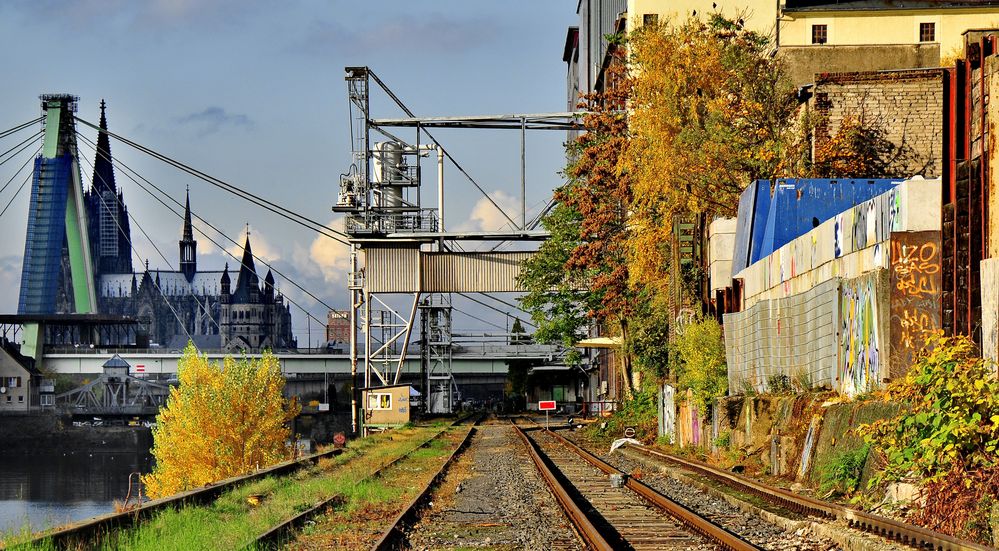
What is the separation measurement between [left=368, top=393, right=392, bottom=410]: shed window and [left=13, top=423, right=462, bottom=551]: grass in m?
23.8

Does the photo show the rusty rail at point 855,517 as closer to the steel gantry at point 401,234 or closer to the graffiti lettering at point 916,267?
the graffiti lettering at point 916,267

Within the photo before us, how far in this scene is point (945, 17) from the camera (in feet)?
180

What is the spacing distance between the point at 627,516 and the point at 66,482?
103 m

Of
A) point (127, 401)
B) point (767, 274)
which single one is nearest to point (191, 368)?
point (767, 274)

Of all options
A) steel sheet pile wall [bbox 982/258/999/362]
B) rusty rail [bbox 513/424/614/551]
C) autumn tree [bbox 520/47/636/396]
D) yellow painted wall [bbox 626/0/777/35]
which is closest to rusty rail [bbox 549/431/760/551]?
rusty rail [bbox 513/424/614/551]

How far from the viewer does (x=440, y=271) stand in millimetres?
58188

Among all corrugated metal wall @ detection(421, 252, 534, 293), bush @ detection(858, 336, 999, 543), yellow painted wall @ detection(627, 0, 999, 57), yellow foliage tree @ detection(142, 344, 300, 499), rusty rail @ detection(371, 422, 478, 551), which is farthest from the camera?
yellow foliage tree @ detection(142, 344, 300, 499)

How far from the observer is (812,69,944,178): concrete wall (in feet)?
118

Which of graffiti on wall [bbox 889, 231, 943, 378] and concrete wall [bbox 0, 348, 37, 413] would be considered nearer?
graffiti on wall [bbox 889, 231, 943, 378]

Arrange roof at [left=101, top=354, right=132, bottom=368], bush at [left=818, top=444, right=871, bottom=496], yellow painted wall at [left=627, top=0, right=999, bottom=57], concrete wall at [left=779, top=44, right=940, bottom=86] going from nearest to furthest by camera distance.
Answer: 1. bush at [left=818, top=444, right=871, bottom=496]
2. concrete wall at [left=779, top=44, right=940, bottom=86]
3. yellow painted wall at [left=627, top=0, right=999, bottom=57]
4. roof at [left=101, top=354, right=132, bottom=368]

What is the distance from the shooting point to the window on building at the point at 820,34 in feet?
182

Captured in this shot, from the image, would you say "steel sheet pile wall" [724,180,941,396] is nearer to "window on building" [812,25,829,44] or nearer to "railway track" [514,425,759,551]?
"railway track" [514,425,759,551]

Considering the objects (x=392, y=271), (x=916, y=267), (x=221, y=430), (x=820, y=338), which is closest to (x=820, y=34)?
(x=392, y=271)

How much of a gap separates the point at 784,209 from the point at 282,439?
41.6 m
